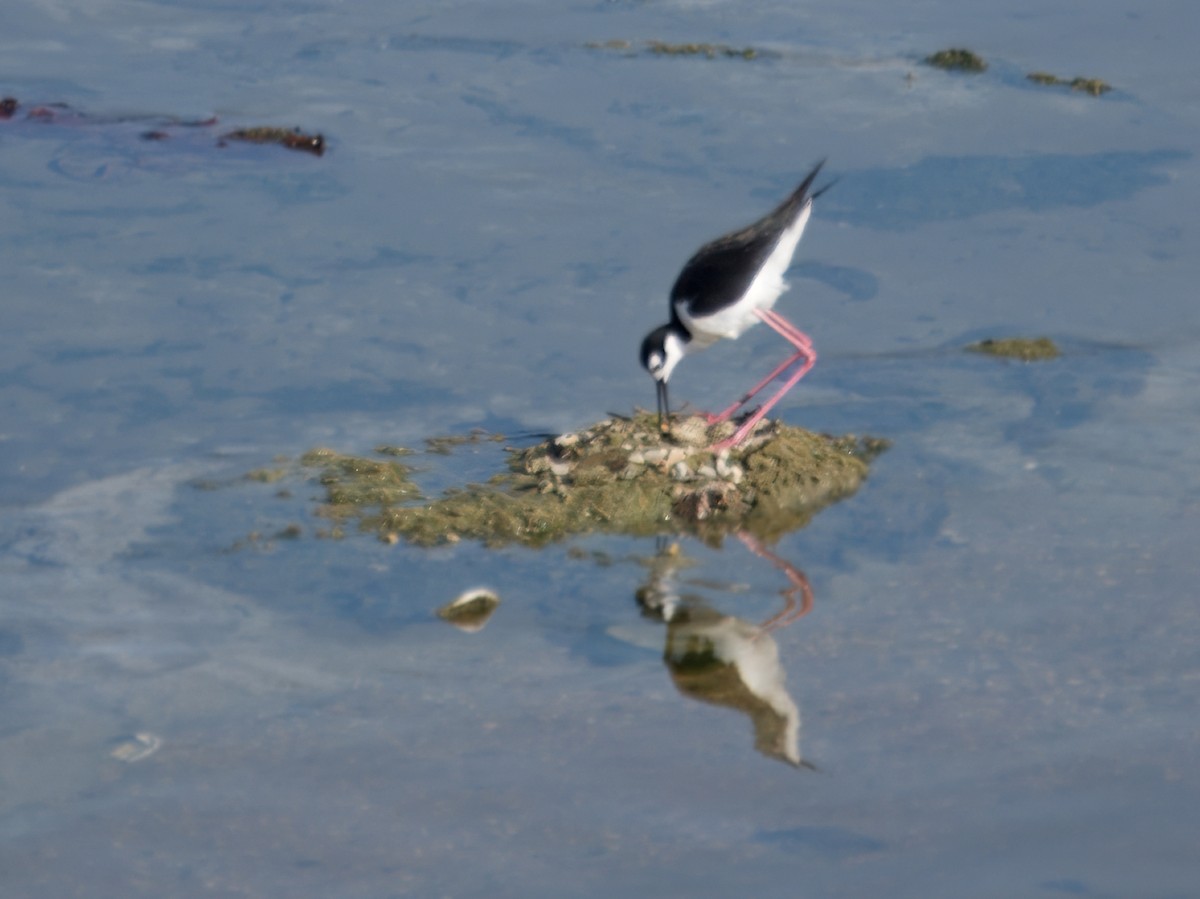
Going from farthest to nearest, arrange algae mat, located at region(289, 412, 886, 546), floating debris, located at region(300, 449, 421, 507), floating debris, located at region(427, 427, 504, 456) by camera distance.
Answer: floating debris, located at region(427, 427, 504, 456), floating debris, located at region(300, 449, 421, 507), algae mat, located at region(289, 412, 886, 546)

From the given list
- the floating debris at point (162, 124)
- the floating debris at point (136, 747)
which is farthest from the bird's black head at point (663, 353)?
the floating debris at point (162, 124)

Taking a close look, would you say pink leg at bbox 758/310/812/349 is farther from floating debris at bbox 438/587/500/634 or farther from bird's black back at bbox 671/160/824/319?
floating debris at bbox 438/587/500/634

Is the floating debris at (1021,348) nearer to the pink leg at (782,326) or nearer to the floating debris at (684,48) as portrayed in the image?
the pink leg at (782,326)

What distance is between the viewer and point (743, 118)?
10.3 m

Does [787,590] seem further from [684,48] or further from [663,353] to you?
[684,48]

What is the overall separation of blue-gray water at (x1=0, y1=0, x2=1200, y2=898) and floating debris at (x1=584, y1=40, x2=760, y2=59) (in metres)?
0.19

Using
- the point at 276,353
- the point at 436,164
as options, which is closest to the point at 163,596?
Answer: the point at 276,353

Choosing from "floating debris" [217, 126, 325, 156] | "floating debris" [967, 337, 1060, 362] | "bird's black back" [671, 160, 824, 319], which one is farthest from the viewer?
"floating debris" [217, 126, 325, 156]

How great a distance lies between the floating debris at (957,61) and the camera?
11.0m

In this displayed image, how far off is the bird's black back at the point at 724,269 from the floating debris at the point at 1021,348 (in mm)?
1408

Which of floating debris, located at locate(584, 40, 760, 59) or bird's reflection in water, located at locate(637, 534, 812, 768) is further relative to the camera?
floating debris, located at locate(584, 40, 760, 59)

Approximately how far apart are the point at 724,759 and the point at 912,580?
1.39 m

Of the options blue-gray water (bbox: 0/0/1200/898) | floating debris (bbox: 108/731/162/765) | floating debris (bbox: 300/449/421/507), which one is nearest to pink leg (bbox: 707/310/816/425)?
blue-gray water (bbox: 0/0/1200/898)

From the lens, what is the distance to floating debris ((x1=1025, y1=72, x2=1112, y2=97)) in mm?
10602
